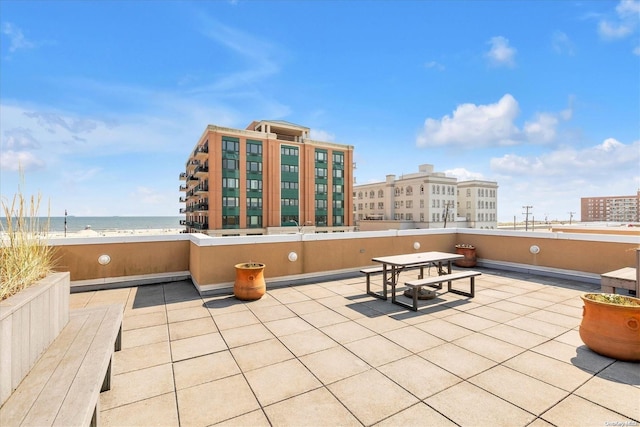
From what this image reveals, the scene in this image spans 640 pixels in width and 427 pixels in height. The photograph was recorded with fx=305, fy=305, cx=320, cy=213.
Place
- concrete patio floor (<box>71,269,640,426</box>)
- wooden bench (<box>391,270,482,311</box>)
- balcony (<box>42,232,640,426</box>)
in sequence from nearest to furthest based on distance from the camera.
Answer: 1. concrete patio floor (<box>71,269,640,426</box>)
2. balcony (<box>42,232,640,426</box>)
3. wooden bench (<box>391,270,482,311</box>)

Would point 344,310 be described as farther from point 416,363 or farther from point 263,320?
point 416,363

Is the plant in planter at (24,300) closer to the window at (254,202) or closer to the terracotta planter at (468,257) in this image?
the terracotta planter at (468,257)

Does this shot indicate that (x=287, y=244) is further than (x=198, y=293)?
Yes

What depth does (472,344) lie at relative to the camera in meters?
5.23

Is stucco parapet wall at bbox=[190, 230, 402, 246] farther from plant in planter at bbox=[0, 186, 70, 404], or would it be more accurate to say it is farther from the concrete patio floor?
plant in planter at bbox=[0, 186, 70, 404]

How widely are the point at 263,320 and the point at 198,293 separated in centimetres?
301

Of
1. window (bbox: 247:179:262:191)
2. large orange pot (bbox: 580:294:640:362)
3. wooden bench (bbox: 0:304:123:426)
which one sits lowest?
large orange pot (bbox: 580:294:640:362)

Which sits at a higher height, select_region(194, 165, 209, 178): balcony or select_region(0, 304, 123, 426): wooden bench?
select_region(194, 165, 209, 178): balcony

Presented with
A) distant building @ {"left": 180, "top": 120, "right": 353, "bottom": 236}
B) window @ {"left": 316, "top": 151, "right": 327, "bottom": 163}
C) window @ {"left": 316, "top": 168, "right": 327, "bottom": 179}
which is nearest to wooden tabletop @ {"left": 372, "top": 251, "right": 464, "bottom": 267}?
distant building @ {"left": 180, "top": 120, "right": 353, "bottom": 236}

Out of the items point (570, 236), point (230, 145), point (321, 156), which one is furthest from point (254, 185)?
point (570, 236)

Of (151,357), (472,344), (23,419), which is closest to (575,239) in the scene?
(472,344)

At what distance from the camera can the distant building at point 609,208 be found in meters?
150

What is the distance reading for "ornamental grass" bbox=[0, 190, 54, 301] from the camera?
11.2 ft

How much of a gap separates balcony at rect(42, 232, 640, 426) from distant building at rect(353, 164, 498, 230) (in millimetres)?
61422
